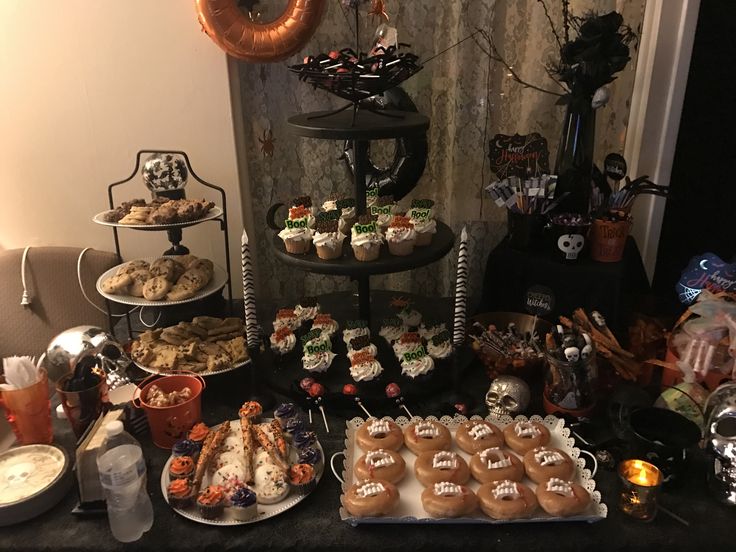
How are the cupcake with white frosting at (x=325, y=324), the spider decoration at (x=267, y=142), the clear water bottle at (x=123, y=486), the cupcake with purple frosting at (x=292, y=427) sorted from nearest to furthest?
the clear water bottle at (x=123, y=486) → the cupcake with purple frosting at (x=292, y=427) → the cupcake with white frosting at (x=325, y=324) → the spider decoration at (x=267, y=142)

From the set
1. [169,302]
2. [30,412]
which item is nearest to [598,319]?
[169,302]

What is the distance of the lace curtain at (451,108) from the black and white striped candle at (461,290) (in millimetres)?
704

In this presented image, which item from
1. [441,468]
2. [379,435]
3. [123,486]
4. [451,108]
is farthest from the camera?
[451,108]

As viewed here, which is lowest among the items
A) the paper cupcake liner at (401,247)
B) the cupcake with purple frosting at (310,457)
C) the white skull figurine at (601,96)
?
the cupcake with purple frosting at (310,457)

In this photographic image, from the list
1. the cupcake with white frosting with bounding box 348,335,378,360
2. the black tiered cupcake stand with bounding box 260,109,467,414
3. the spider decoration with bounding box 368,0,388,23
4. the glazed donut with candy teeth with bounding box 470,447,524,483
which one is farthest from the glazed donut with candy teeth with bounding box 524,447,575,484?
the spider decoration with bounding box 368,0,388,23

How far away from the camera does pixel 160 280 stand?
153 cm

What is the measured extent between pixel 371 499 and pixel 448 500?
0.47ft

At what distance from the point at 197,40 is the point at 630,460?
1641mm

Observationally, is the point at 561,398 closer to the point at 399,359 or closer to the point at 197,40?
the point at 399,359

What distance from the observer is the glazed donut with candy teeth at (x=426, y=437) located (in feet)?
4.07

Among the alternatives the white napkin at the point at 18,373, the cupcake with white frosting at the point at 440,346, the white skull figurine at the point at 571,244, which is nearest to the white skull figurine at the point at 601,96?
the white skull figurine at the point at 571,244

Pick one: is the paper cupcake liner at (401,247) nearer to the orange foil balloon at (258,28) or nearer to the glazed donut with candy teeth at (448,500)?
the glazed donut with candy teeth at (448,500)

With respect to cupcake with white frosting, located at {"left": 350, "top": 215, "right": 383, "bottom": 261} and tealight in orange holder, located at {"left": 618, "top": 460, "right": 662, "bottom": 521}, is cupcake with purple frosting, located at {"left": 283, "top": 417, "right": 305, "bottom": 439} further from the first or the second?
tealight in orange holder, located at {"left": 618, "top": 460, "right": 662, "bottom": 521}

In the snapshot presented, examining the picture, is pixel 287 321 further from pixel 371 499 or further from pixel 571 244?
pixel 571 244
